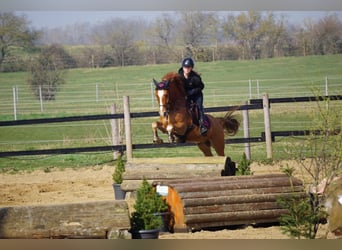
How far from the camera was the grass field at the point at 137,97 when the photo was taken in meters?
13.0

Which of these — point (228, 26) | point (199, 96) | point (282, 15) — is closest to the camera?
point (199, 96)

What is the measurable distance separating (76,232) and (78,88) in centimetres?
1034

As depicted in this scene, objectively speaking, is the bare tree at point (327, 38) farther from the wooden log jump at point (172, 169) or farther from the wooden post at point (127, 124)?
the wooden log jump at point (172, 169)

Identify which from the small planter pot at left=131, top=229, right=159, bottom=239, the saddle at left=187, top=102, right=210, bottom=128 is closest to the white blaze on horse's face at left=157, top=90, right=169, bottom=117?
the saddle at left=187, top=102, right=210, bottom=128

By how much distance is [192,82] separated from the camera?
9875 millimetres

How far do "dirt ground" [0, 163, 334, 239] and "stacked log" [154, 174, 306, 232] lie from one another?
116mm

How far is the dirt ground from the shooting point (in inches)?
283

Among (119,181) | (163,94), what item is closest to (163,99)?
(163,94)

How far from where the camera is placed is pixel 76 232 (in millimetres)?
6723

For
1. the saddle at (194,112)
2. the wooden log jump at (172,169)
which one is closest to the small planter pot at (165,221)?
the wooden log jump at (172,169)

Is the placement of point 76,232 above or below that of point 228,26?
below

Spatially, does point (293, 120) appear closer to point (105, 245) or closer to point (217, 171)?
point (217, 171)

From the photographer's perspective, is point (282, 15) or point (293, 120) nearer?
point (282, 15)
